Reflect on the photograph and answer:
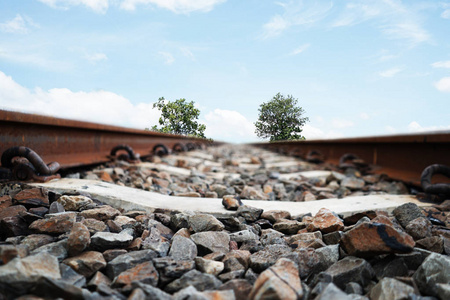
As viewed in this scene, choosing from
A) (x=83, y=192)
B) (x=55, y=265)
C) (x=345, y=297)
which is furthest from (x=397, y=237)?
(x=83, y=192)

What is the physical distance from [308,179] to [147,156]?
2.70 meters

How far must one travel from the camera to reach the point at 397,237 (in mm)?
1356

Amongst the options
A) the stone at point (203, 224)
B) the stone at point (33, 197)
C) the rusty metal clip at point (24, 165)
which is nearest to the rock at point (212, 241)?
the stone at point (203, 224)

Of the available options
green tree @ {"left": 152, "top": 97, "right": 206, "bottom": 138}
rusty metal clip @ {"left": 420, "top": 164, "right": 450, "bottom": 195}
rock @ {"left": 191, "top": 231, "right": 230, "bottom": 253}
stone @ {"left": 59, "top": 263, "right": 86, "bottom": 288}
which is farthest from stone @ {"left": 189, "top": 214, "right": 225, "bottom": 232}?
rusty metal clip @ {"left": 420, "top": 164, "right": 450, "bottom": 195}

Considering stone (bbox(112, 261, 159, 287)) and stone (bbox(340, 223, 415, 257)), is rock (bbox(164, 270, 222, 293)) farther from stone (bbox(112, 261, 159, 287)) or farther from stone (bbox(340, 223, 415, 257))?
stone (bbox(340, 223, 415, 257))

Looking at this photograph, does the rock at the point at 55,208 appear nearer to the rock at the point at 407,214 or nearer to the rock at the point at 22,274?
the rock at the point at 22,274

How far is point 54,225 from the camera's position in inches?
61.7

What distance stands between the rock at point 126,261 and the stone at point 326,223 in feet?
2.93

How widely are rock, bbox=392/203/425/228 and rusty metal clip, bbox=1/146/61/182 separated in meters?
2.36

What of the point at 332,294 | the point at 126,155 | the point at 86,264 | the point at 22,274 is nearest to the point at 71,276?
the point at 86,264

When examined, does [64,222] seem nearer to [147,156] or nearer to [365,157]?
[147,156]

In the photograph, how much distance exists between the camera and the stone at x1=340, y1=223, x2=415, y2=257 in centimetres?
134

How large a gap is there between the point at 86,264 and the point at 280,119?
2.97 feet

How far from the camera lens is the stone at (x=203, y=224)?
1.78 m
